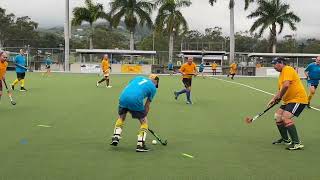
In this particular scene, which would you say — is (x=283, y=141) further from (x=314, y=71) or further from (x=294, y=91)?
(x=314, y=71)

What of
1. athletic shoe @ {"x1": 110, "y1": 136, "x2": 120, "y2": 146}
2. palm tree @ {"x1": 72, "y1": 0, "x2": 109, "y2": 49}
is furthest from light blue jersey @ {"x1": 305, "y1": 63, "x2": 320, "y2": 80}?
palm tree @ {"x1": 72, "y1": 0, "x2": 109, "y2": 49}

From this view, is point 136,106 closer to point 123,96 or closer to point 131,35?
point 123,96

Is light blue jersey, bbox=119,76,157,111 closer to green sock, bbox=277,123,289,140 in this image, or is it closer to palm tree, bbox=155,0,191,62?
green sock, bbox=277,123,289,140

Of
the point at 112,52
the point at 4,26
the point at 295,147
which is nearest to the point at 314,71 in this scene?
the point at 295,147

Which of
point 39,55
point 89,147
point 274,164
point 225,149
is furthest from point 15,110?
point 39,55

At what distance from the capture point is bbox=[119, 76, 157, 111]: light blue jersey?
921 centimetres

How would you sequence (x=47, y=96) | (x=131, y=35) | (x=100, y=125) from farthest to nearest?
→ (x=131, y=35) < (x=47, y=96) < (x=100, y=125)

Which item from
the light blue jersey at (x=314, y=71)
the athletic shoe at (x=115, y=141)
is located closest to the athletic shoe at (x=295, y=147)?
the athletic shoe at (x=115, y=141)

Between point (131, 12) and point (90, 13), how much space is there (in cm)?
544

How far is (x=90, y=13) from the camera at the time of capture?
6981cm

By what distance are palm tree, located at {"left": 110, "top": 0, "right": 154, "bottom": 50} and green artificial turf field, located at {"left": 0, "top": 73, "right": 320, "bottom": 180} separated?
174 feet

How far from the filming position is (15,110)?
15.4 m

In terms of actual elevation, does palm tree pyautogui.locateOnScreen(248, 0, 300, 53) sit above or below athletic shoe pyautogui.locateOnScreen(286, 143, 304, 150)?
above

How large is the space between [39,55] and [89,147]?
53.6m
